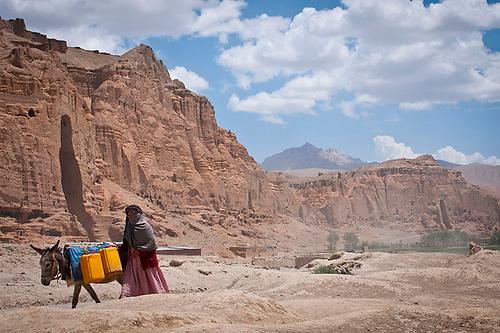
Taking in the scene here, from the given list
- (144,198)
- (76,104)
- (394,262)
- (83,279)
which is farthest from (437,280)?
(144,198)

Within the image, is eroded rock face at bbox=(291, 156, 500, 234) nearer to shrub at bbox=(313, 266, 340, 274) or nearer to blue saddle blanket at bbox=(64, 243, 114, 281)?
shrub at bbox=(313, 266, 340, 274)

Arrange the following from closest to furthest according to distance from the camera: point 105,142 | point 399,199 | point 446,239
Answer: point 105,142, point 446,239, point 399,199

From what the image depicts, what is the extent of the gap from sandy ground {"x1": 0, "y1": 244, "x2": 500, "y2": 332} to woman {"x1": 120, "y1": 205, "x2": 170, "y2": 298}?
542 mm

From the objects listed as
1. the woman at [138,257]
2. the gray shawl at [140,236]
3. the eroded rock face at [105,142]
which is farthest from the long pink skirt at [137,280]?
the eroded rock face at [105,142]

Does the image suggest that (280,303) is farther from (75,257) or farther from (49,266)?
(49,266)

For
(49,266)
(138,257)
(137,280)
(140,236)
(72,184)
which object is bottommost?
(137,280)

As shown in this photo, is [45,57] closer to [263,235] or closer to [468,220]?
[263,235]

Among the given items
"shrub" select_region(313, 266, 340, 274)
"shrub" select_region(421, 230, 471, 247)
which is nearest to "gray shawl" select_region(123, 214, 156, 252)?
"shrub" select_region(313, 266, 340, 274)

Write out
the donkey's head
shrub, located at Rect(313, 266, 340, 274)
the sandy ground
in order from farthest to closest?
shrub, located at Rect(313, 266, 340, 274) → the donkey's head → the sandy ground

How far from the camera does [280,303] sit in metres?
13.2

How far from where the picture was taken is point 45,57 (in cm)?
3900

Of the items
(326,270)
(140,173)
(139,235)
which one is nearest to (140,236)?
(139,235)

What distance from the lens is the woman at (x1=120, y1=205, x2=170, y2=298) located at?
38.2ft

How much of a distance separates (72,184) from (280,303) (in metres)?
29.1
